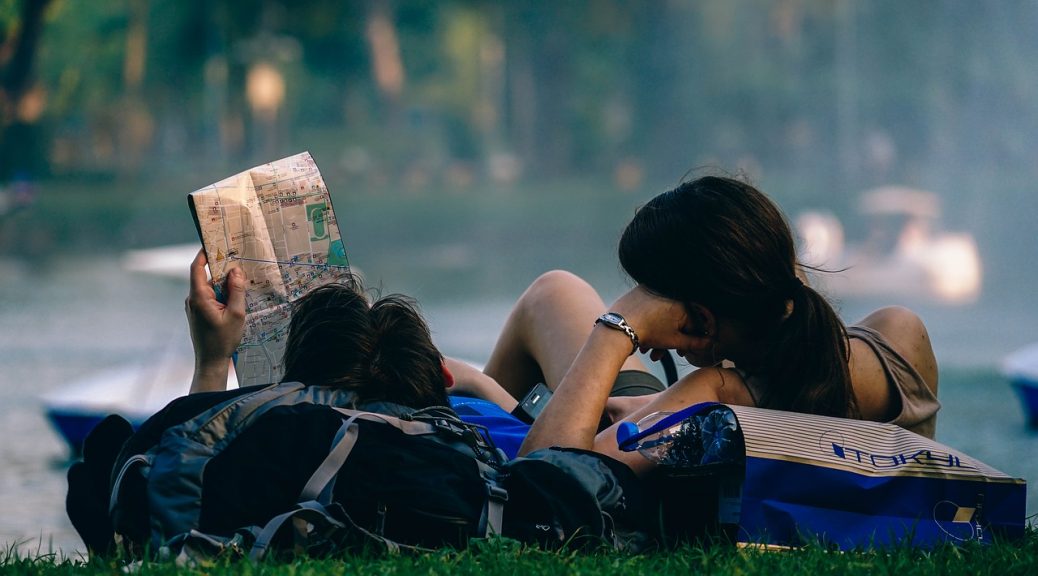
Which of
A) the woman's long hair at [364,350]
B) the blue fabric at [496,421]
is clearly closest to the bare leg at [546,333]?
the blue fabric at [496,421]

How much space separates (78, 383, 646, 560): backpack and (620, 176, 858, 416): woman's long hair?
321 millimetres

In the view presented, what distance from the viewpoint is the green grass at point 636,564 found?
1.67m

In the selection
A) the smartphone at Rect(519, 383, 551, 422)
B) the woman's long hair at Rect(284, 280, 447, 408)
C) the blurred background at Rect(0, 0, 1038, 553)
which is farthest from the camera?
the blurred background at Rect(0, 0, 1038, 553)

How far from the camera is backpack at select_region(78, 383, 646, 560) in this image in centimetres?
170

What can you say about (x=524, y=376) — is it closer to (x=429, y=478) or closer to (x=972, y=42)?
(x=429, y=478)

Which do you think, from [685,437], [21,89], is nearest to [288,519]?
[685,437]

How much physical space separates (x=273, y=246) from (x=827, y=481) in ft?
3.15

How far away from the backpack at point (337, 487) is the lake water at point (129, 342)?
1.27 feet

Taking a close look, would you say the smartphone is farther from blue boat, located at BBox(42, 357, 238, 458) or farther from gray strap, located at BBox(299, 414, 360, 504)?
blue boat, located at BBox(42, 357, 238, 458)

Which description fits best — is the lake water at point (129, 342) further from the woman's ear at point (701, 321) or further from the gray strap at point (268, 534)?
the woman's ear at point (701, 321)

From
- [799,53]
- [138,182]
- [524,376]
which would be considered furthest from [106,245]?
[524,376]

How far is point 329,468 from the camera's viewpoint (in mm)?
1708

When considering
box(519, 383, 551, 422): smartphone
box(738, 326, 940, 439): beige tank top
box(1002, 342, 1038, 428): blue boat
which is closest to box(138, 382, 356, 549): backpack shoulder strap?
box(519, 383, 551, 422): smartphone

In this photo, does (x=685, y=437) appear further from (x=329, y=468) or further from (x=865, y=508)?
(x=329, y=468)
